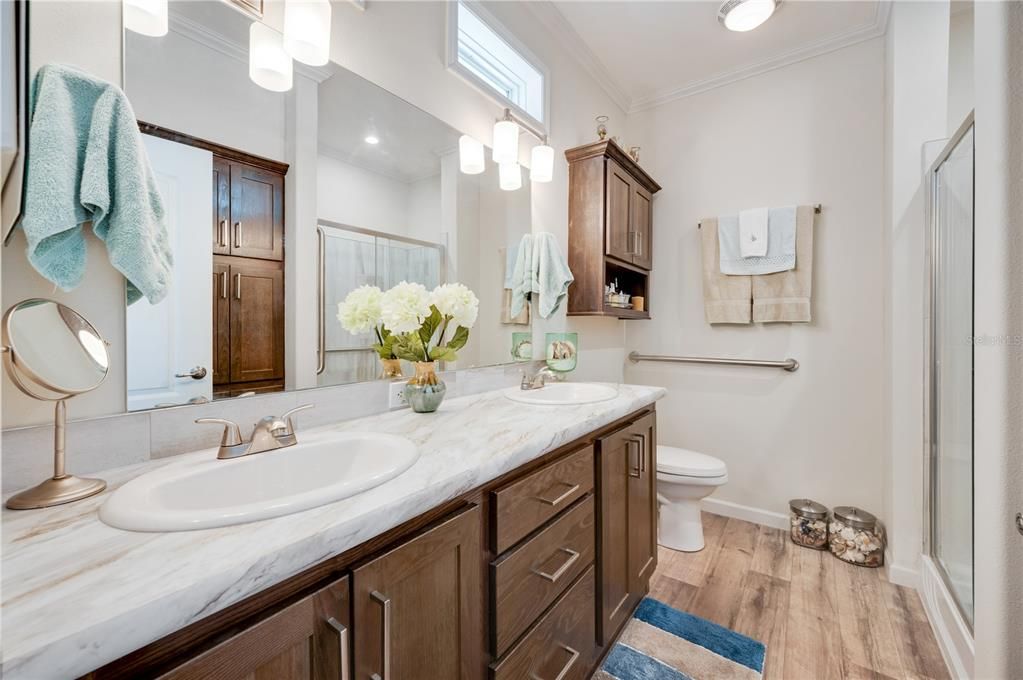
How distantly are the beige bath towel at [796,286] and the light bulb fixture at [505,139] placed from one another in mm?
1628

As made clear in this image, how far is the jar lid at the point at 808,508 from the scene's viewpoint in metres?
2.16

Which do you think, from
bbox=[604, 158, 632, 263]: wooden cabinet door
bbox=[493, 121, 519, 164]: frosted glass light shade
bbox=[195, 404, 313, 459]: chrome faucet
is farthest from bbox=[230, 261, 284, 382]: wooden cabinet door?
bbox=[604, 158, 632, 263]: wooden cabinet door

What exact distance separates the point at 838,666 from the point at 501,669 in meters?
1.30

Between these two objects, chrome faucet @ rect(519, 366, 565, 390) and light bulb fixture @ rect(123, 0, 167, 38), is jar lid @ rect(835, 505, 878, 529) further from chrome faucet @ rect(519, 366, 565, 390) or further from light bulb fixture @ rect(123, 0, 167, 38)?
light bulb fixture @ rect(123, 0, 167, 38)

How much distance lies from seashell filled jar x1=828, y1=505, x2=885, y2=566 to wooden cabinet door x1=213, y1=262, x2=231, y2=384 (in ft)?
8.74

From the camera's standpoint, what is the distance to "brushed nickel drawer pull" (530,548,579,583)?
1024 mm

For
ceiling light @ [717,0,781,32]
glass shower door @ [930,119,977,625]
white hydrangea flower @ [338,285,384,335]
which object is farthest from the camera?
ceiling light @ [717,0,781,32]

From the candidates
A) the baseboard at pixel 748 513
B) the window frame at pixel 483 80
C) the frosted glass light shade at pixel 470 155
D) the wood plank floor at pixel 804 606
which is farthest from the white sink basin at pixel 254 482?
the baseboard at pixel 748 513

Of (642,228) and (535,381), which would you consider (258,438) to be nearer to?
(535,381)

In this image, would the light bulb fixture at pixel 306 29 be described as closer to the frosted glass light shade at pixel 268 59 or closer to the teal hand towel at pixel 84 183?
the frosted glass light shade at pixel 268 59

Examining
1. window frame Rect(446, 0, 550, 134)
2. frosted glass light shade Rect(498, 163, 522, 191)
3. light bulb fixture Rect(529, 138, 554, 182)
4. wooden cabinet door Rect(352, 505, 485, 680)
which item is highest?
window frame Rect(446, 0, 550, 134)

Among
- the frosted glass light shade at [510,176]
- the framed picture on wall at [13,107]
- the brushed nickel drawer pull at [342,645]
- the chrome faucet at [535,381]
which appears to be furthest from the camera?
the frosted glass light shade at [510,176]

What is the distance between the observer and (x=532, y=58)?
1.96m

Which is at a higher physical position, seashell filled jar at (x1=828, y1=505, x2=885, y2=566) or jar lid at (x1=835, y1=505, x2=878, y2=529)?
jar lid at (x1=835, y1=505, x2=878, y2=529)
